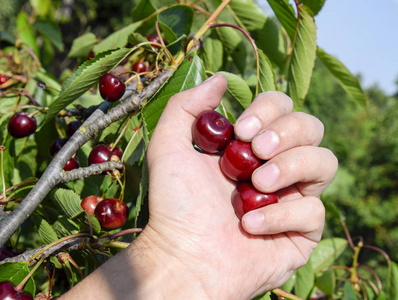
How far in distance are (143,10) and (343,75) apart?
119 cm

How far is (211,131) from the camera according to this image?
1.18m

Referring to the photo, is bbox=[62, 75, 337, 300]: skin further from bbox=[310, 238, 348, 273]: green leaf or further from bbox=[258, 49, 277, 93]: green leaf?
bbox=[310, 238, 348, 273]: green leaf

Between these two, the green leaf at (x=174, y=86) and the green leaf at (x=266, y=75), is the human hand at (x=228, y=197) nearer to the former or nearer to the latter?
the green leaf at (x=174, y=86)

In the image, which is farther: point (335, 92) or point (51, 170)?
point (335, 92)

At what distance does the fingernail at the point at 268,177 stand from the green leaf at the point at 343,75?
3.64 feet

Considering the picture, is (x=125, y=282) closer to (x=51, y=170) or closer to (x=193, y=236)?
(x=193, y=236)

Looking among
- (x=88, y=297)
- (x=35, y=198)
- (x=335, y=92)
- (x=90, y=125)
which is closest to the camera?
(x=88, y=297)

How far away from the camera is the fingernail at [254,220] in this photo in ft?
3.74

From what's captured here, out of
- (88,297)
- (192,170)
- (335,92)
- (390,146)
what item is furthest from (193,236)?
(335,92)

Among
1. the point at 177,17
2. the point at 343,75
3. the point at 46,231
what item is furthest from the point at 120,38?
the point at 343,75

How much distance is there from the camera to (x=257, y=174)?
1.16 m

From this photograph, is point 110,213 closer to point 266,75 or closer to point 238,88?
point 238,88

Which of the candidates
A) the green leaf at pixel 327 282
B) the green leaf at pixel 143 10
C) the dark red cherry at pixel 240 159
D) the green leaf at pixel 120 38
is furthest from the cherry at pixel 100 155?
the green leaf at pixel 327 282

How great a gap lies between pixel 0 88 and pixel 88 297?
160 cm
